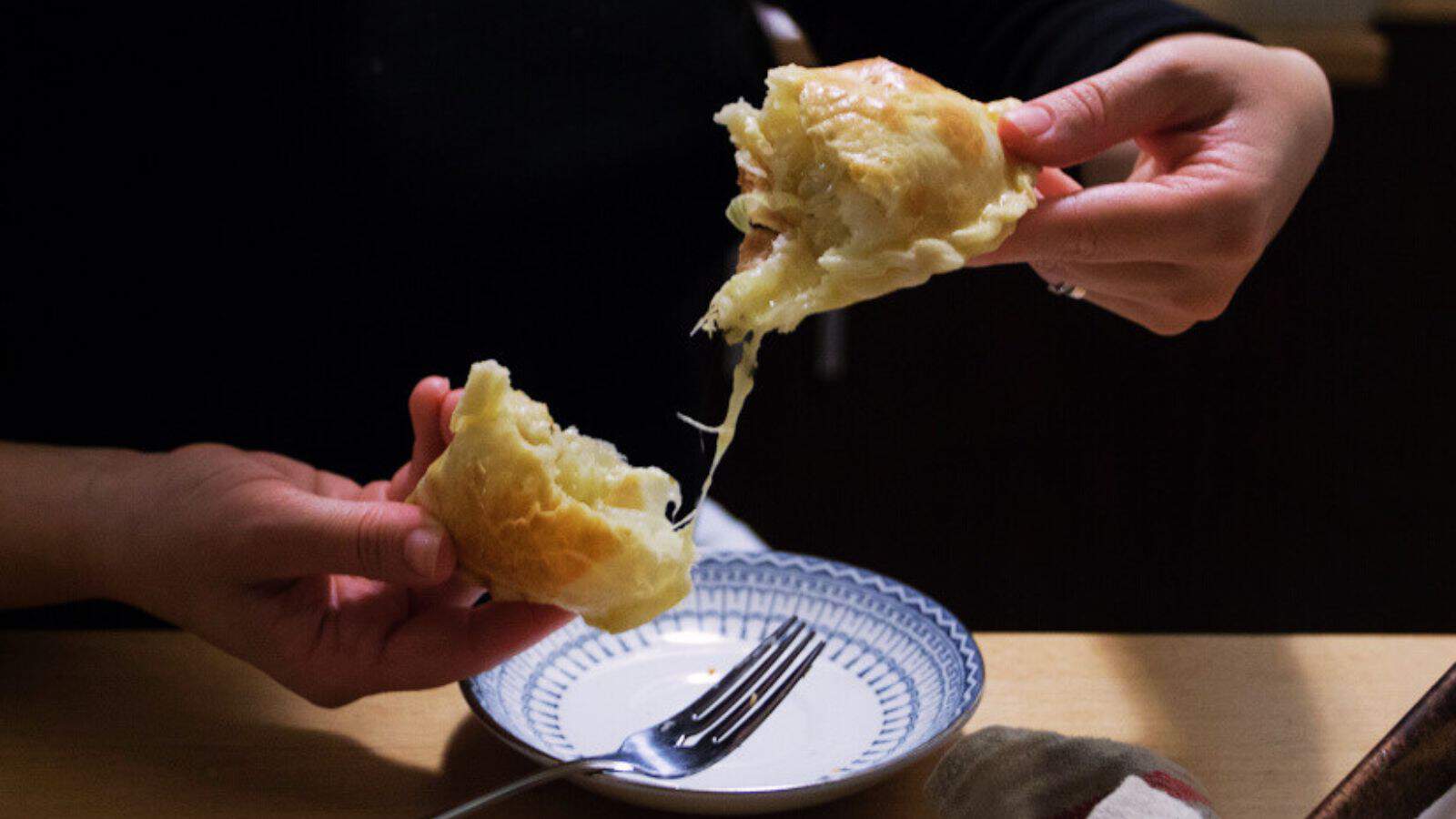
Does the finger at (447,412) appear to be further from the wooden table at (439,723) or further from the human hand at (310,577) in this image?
the wooden table at (439,723)

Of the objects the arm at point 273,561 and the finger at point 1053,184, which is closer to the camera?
the arm at point 273,561

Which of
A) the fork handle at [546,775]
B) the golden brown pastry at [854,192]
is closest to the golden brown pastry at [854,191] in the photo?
the golden brown pastry at [854,192]

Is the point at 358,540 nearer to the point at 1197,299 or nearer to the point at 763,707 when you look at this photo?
the point at 763,707

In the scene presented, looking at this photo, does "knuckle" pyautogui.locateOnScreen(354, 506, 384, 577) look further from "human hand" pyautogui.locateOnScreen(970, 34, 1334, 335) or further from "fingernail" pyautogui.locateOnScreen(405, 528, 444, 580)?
"human hand" pyautogui.locateOnScreen(970, 34, 1334, 335)

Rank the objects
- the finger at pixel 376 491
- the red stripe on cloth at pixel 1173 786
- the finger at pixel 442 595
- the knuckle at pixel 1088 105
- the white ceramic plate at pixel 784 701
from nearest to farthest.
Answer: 1. the red stripe on cloth at pixel 1173 786
2. the white ceramic plate at pixel 784 701
3. the knuckle at pixel 1088 105
4. the finger at pixel 442 595
5. the finger at pixel 376 491

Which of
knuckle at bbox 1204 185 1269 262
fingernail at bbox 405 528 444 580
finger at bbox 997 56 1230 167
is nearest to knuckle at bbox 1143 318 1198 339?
knuckle at bbox 1204 185 1269 262

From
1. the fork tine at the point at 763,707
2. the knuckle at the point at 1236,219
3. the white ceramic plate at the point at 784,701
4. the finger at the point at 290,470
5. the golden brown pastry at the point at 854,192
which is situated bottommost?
the white ceramic plate at the point at 784,701
